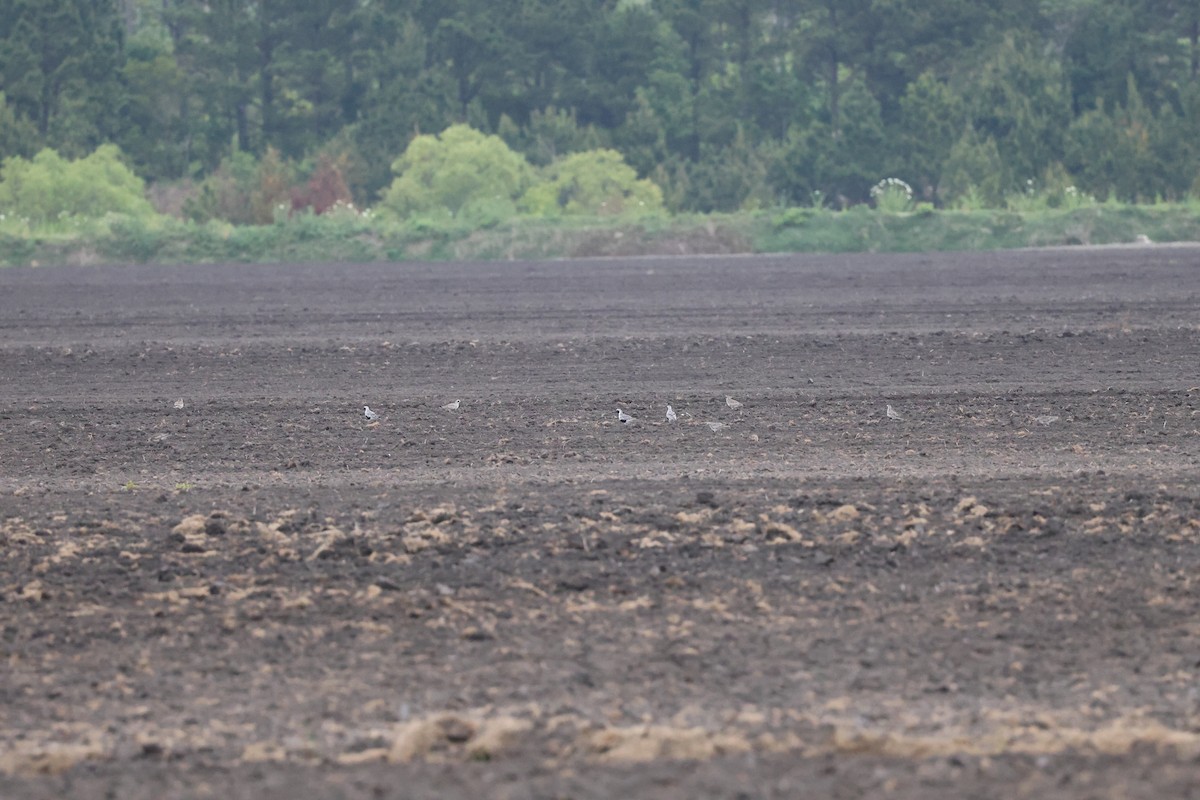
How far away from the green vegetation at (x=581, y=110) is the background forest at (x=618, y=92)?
11 centimetres

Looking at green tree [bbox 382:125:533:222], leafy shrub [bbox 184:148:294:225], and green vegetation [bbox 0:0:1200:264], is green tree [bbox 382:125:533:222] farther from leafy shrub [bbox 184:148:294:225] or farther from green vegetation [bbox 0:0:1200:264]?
leafy shrub [bbox 184:148:294:225]

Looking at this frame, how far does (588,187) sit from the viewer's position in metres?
54.8

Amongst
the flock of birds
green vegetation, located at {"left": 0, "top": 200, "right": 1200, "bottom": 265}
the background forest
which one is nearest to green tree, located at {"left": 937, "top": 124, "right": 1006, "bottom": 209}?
the background forest

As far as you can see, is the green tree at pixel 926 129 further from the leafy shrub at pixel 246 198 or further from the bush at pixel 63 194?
the bush at pixel 63 194

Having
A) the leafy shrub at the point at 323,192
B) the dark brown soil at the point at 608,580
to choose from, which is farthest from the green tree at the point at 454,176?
the dark brown soil at the point at 608,580

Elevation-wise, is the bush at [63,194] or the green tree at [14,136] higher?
the green tree at [14,136]

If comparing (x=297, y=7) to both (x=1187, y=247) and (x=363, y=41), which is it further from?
(x=1187, y=247)

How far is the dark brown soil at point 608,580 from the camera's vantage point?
5.48 metres

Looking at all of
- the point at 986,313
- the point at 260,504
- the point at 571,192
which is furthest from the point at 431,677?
the point at 571,192

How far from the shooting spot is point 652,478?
34.4ft

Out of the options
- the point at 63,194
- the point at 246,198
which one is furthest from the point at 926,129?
the point at 63,194

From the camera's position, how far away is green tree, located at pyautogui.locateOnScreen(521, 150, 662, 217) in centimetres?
5338

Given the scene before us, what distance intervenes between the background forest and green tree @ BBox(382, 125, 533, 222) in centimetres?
44

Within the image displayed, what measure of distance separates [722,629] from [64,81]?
61.2m
